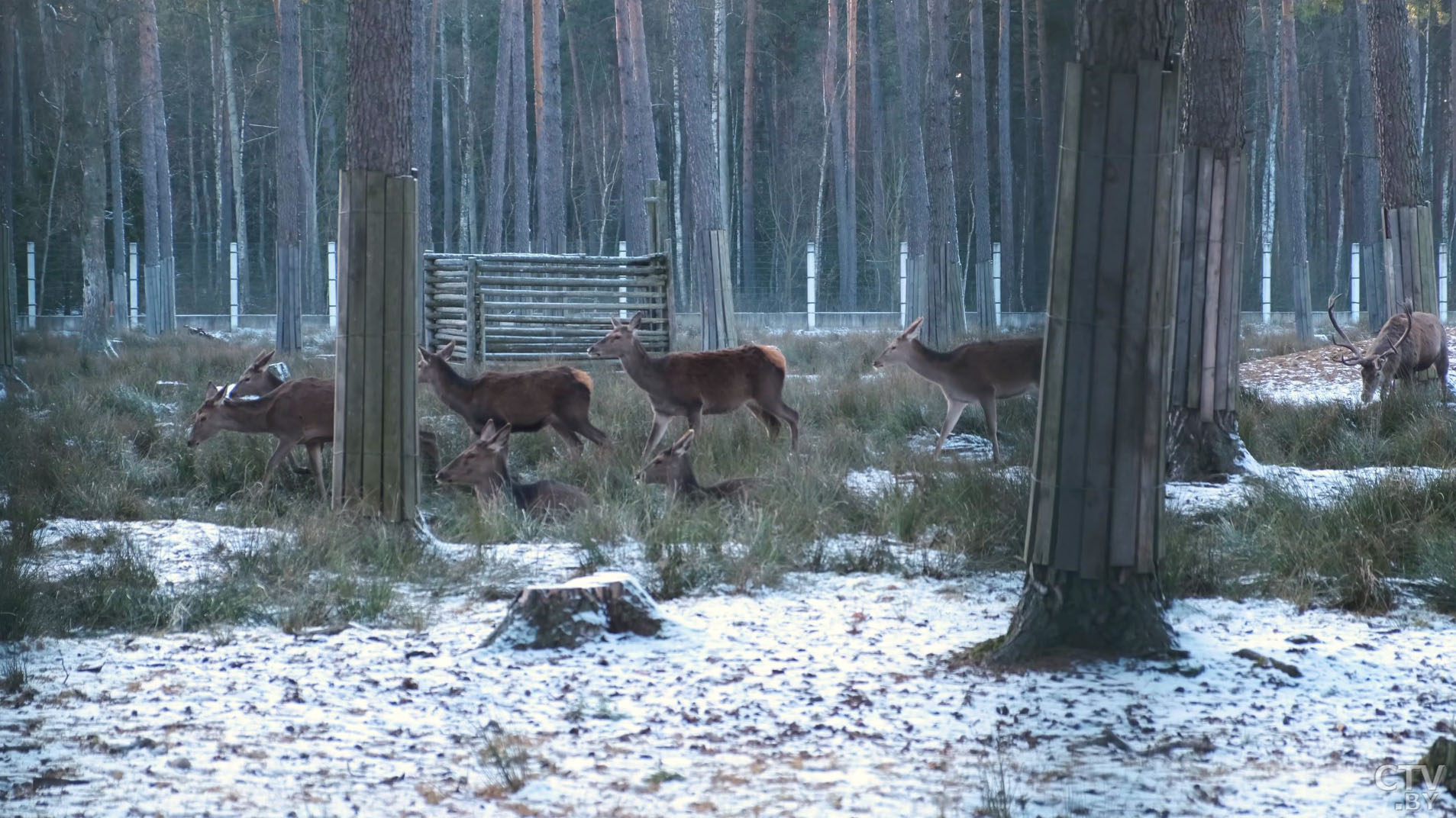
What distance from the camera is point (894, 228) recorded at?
42344 millimetres

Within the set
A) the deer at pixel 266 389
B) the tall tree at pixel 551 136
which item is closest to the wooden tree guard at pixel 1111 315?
the deer at pixel 266 389

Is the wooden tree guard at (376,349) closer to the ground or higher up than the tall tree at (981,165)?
closer to the ground

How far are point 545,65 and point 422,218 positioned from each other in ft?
12.8

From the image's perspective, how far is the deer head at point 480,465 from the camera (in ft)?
31.3

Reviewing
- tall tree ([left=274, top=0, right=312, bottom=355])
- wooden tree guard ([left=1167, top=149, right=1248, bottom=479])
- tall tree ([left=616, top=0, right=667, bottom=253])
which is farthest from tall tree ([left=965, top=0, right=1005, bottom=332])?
wooden tree guard ([left=1167, top=149, right=1248, bottom=479])

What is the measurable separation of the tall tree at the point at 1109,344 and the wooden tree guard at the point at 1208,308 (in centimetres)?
435

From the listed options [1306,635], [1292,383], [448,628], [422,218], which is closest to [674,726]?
[448,628]

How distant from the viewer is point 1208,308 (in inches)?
388

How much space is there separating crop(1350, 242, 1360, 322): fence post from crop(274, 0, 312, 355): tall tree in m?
22.6

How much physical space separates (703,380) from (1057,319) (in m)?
6.68

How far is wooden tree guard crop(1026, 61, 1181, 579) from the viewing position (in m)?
5.52

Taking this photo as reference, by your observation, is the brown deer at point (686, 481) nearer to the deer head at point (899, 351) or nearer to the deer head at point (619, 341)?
the deer head at point (619, 341)

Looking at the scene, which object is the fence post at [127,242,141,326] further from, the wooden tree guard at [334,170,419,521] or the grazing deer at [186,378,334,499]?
the wooden tree guard at [334,170,419,521]

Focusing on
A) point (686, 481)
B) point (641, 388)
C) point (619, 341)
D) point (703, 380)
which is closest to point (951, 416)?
point (703, 380)
